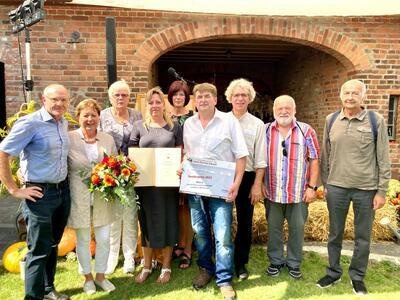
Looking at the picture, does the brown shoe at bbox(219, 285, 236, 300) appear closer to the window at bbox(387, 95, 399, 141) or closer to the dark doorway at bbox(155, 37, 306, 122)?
the window at bbox(387, 95, 399, 141)

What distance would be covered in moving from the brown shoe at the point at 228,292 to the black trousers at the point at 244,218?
44 centimetres

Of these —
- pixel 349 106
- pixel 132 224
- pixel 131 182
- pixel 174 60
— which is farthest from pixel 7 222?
pixel 174 60

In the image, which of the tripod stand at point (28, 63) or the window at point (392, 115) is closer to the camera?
the tripod stand at point (28, 63)

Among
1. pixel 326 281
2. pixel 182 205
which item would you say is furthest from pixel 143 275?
pixel 326 281

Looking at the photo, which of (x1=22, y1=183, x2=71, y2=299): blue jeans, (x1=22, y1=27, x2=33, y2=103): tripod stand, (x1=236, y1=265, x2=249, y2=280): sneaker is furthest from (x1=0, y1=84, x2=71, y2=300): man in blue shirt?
(x1=22, y1=27, x2=33, y2=103): tripod stand

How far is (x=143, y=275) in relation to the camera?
3719 millimetres

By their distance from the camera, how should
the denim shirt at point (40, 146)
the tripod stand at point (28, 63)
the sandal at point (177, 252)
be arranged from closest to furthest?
the denim shirt at point (40, 146) → the sandal at point (177, 252) → the tripod stand at point (28, 63)

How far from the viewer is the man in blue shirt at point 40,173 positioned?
2.85 meters

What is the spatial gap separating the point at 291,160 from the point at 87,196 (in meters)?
1.95

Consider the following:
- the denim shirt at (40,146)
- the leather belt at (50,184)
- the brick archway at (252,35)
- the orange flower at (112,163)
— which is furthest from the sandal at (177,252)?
the brick archway at (252,35)

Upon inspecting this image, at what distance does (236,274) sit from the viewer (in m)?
3.84

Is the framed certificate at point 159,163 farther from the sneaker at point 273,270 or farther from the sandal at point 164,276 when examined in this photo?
the sneaker at point 273,270

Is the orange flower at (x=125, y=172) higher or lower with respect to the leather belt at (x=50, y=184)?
higher

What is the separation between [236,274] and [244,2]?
Result: 4.31 meters
